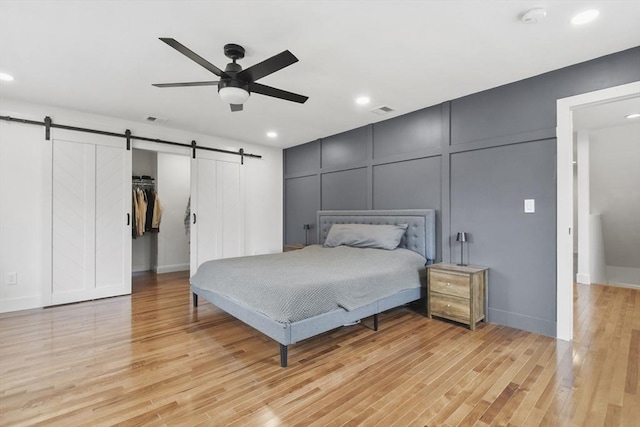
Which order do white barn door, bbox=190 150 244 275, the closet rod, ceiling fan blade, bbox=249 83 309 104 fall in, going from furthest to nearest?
white barn door, bbox=190 150 244 275
the closet rod
ceiling fan blade, bbox=249 83 309 104

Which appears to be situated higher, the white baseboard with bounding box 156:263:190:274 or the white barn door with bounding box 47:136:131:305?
the white barn door with bounding box 47:136:131:305

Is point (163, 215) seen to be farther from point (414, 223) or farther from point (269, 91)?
point (414, 223)

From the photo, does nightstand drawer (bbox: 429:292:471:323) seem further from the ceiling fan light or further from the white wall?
the white wall

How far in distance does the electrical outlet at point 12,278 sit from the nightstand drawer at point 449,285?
4.97 meters

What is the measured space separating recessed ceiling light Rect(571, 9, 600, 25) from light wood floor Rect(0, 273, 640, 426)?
99.1 inches

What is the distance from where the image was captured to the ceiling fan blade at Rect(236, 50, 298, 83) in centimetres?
201

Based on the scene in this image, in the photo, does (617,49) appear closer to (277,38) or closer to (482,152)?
(482,152)

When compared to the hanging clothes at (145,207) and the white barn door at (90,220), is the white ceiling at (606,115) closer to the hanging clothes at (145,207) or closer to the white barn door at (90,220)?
the white barn door at (90,220)

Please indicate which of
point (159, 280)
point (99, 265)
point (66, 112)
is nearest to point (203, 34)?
point (66, 112)

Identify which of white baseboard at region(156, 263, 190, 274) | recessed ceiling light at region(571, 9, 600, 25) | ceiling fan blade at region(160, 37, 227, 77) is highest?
recessed ceiling light at region(571, 9, 600, 25)

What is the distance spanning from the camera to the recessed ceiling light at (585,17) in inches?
79.4

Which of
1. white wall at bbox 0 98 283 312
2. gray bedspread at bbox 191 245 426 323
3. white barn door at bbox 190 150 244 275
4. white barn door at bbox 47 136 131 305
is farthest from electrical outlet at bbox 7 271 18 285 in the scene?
gray bedspread at bbox 191 245 426 323

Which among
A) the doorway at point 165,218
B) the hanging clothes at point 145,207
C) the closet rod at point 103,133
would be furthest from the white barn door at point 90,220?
the doorway at point 165,218

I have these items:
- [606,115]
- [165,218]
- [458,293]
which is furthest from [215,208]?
[606,115]
